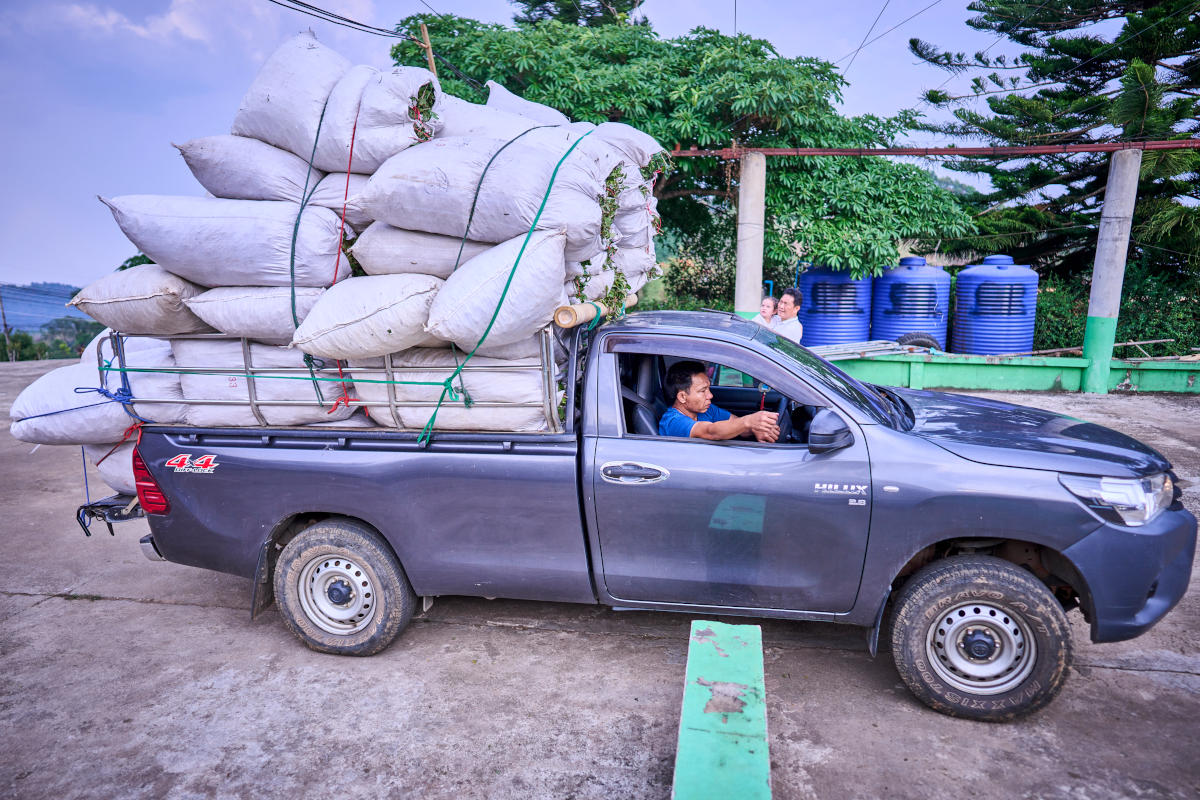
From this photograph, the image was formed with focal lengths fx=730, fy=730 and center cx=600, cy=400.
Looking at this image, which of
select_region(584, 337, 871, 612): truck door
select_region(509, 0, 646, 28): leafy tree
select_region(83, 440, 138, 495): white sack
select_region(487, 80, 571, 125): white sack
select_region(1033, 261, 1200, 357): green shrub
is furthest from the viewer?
select_region(509, 0, 646, 28): leafy tree

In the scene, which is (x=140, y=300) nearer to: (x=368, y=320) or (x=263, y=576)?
(x=368, y=320)

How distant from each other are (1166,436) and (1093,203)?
7682 mm

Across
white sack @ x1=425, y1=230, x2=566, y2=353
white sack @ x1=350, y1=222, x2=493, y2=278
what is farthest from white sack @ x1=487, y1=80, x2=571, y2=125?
white sack @ x1=425, y1=230, x2=566, y2=353

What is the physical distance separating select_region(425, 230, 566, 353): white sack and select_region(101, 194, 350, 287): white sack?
0.87m

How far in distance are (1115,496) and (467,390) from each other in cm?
278

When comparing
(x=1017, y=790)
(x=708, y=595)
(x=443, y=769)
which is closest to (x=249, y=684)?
(x=443, y=769)

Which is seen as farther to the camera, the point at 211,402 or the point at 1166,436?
the point at 1166,436

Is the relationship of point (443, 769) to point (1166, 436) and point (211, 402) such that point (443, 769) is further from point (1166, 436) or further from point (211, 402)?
point (1166, 436)

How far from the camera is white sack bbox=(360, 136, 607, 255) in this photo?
3250 mm

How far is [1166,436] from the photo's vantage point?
8.08 m

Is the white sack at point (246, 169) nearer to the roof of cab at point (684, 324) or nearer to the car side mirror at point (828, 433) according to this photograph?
the roof of cab at point (684, 324)

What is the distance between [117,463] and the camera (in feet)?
13.7

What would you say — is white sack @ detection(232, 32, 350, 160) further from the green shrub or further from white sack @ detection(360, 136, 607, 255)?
the green shrub

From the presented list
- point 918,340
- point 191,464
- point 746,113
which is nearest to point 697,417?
point 191,464
